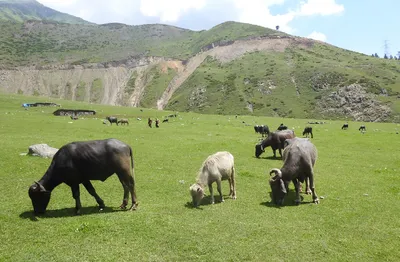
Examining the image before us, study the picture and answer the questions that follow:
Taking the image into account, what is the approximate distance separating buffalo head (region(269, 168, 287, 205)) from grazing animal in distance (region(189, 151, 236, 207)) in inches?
91.1

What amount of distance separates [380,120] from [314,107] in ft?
87.6

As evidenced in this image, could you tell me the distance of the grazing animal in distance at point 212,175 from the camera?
53.8 feet

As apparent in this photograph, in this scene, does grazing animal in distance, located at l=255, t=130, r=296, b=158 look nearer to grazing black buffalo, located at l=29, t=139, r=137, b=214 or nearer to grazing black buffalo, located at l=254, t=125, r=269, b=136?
grazing black buffalo, located at l=254, t=125, r=269, b=136

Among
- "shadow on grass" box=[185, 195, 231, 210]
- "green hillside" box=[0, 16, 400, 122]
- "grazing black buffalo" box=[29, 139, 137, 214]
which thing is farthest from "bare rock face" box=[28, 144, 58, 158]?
"green hillside" box=[0, 16, 400, 122]

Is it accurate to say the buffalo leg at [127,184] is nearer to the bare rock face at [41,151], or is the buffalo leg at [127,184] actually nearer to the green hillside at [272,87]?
the bare rock face at [41,151]

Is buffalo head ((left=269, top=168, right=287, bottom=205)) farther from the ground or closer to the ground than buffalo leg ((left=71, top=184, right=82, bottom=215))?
farther from the ground

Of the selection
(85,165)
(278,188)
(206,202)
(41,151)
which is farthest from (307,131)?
(85,165)

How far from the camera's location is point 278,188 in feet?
57.4

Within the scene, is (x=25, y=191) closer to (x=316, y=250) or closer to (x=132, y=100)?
(x=316, y=250)

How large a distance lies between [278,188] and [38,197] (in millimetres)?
11697

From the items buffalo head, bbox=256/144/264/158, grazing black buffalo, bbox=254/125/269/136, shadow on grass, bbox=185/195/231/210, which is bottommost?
shadow on grass, bbox=185/195/231/210

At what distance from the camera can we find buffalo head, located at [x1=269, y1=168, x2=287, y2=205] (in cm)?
1727

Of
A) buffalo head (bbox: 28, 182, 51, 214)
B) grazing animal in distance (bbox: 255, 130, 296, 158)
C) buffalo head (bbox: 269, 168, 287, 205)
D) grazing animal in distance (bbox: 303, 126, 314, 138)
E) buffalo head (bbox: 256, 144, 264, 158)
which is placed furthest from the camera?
grazing animal in distance (bbox: 303, 126, 314, 138)

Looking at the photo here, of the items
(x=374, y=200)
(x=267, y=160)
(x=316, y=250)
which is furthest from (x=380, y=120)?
(x=316, y=250)
